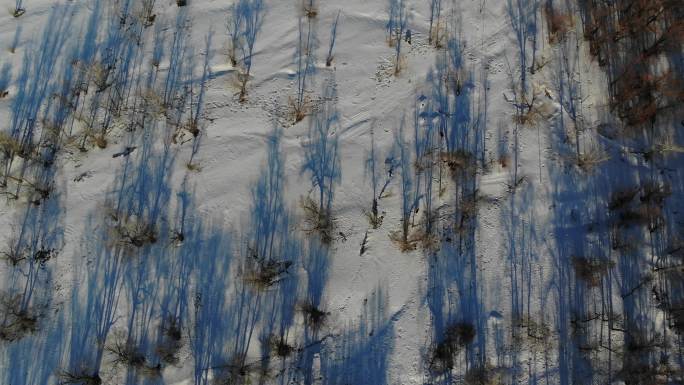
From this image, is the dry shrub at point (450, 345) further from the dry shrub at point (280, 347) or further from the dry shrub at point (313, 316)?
the dry shrub at point (280, 347)

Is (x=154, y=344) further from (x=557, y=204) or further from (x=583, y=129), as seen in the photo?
(x=583, y=129)

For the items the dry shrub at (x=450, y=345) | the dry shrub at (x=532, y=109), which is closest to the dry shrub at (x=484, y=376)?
the dry shrub at (x=450, y=345)

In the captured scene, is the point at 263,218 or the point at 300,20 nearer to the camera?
the point at 263,218

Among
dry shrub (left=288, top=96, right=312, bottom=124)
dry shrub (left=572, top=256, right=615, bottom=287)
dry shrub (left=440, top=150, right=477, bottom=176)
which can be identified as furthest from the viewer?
dry shrub (left=288, top=96, right=312, bottom=124)

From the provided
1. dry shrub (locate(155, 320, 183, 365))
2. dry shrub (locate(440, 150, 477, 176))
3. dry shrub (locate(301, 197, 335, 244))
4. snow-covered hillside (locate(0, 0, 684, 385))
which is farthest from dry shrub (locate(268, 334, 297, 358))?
dry shrub (locate(440, 150, 477, 176))

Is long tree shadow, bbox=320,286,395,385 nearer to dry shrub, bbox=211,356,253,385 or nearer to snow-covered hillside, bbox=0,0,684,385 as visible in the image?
snow-covered hillside, bbox=0,0,684,385

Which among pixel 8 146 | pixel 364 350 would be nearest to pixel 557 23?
pixel 364 350

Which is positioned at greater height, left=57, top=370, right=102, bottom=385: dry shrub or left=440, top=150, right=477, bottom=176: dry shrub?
left=440, top=150, right=477, bottom=176: dry shrub

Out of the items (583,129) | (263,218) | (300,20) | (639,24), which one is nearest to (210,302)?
(263,218)
